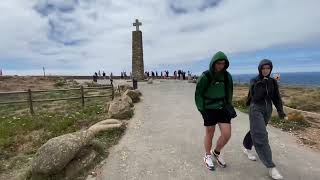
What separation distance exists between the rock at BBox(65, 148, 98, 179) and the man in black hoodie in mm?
3268

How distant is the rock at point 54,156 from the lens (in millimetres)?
6988

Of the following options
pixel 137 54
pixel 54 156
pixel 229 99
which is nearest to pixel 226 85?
pixel 229 99

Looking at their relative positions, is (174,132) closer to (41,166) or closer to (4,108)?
(41,166)

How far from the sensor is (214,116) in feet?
21.7

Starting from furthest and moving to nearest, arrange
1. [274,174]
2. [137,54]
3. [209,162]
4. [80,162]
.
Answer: [137,54]
[80,162]
[209,162]
[274,174]

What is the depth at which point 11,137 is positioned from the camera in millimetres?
12359

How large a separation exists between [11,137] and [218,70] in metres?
8.53

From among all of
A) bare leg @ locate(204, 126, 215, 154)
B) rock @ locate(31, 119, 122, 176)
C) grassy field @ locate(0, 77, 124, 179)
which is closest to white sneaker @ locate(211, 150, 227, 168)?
bare leg @ locate(204, 126, 215, 154)

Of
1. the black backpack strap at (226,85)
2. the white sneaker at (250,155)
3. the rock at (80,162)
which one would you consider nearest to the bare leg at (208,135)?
the black backpack strap at (226,85)

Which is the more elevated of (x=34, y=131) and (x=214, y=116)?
(x=214, y=116)

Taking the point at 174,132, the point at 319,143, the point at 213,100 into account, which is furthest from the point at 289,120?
the point at 213,100

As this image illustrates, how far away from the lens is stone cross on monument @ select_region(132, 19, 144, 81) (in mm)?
42750

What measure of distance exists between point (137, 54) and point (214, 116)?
123 feet

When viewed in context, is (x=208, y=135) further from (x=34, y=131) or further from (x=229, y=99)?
(x=34, y=131)
